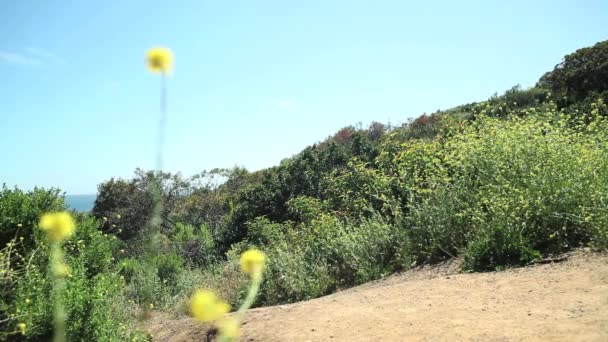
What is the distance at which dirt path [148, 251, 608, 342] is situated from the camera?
3.24 meters

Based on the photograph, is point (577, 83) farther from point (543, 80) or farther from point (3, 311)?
point (3, 311)

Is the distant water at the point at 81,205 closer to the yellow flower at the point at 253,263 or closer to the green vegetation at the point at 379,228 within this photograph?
the green vegetation at the point at 379,228

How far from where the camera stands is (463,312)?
3.77 m

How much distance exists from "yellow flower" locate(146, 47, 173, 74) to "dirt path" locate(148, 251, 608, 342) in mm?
2806

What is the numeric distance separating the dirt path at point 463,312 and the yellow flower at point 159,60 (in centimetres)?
281

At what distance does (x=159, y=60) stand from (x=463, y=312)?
132 inches

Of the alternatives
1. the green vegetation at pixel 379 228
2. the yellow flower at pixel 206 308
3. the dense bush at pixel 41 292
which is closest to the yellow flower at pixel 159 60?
the green vegetation at pixel 379 228

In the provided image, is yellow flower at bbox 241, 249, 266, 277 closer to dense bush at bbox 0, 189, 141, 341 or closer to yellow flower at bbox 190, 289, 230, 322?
yellow flower at bbox 190, 289, 230, 322

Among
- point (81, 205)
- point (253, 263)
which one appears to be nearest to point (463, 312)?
point (253, 263)

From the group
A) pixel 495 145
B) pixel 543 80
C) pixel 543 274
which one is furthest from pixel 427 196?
pixel 543 80

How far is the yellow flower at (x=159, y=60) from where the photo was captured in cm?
102

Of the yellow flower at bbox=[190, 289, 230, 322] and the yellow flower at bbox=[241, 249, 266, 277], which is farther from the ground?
the yellow flower at bbox=[241, 249, 266, 277]

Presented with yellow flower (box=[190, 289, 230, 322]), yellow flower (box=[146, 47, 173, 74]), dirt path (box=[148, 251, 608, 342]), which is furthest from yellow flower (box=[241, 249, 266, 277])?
dirt path (box=[148, 251, 608, 342])

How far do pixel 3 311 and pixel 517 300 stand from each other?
12.1 ft
